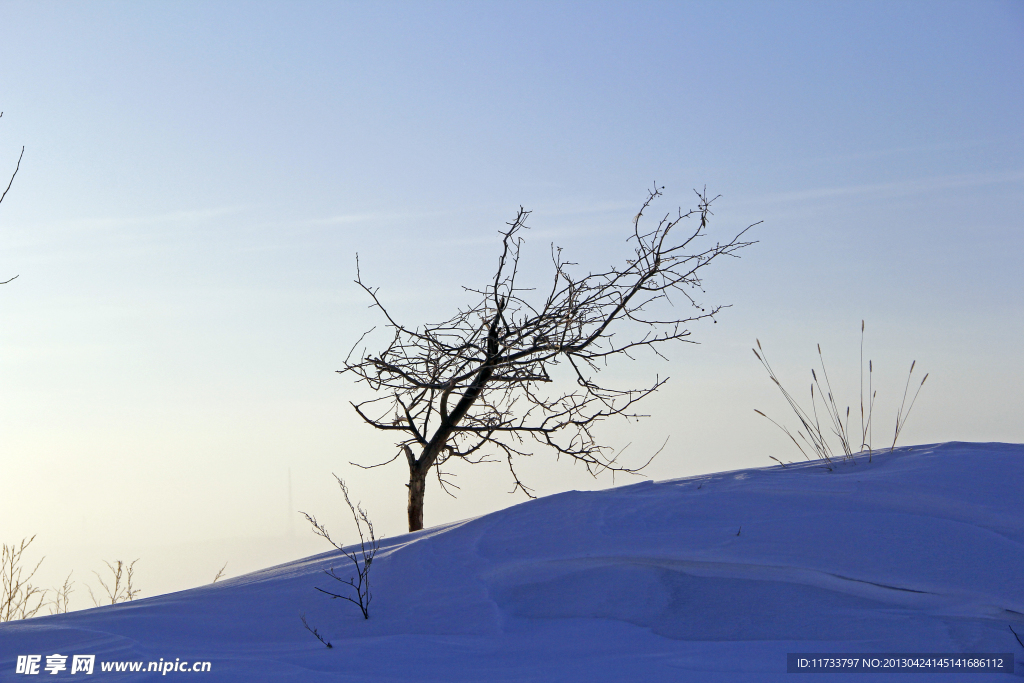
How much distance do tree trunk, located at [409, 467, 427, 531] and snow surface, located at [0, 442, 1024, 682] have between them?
2.48 metres

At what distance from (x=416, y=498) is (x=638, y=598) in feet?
12.3

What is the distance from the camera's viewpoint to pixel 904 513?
Answer: 10.2 ft

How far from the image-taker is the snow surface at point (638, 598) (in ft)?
7.45

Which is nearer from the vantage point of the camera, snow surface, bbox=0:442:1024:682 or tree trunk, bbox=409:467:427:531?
snow surface, bbox=0:442:1024:682

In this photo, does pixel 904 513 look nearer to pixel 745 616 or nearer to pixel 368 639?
pixel 745 616

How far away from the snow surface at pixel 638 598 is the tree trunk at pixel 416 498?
2.48 meters

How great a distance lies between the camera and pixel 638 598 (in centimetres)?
267

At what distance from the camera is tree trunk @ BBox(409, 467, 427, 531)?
6195 mm

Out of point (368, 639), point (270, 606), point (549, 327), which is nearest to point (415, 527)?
point (549, 327)

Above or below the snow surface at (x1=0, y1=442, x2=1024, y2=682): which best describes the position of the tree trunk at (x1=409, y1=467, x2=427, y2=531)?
above

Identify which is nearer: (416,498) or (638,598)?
(638,598)

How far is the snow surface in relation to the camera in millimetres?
2271

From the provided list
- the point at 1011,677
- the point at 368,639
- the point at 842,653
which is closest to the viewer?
the point at 1011,677

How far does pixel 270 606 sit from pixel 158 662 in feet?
2.25
